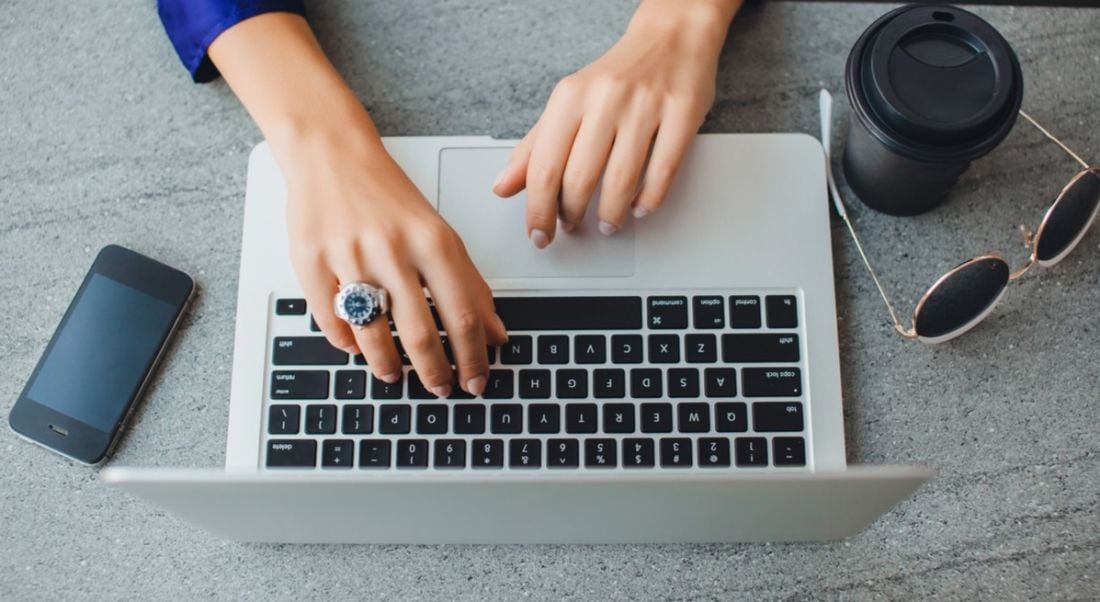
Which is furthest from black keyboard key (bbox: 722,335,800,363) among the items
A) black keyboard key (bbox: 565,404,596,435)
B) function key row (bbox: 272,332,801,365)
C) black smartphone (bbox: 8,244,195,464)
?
black smartphone (bbox: 8,244,195,464)

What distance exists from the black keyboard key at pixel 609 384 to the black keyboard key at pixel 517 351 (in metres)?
0.05

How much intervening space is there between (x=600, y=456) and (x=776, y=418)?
4.9 inches

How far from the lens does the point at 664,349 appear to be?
2.10 feet

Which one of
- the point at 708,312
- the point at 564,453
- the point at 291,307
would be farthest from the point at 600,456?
the point at 291,307

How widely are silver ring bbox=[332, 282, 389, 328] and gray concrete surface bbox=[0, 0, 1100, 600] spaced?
15cm

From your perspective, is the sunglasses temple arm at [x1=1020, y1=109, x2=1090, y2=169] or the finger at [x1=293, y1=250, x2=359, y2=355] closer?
A: the finger at [x1=293, y1=250, x2=359, y2=355]

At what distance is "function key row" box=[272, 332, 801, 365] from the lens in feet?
2.10

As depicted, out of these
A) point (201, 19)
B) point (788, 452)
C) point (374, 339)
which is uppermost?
point (201, 19)

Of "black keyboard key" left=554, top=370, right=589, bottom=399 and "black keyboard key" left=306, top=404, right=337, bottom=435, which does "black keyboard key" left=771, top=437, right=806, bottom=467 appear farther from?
"black keyboard key" left=306, top=404, right=337, bottom=435

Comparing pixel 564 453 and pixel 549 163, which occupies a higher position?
pixel 549 163

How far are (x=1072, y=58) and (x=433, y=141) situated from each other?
0.52m

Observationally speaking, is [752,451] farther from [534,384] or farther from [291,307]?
[291,307]

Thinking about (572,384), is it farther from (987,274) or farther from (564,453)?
(987,274)

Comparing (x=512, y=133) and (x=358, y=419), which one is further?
(x=512, y=133)
